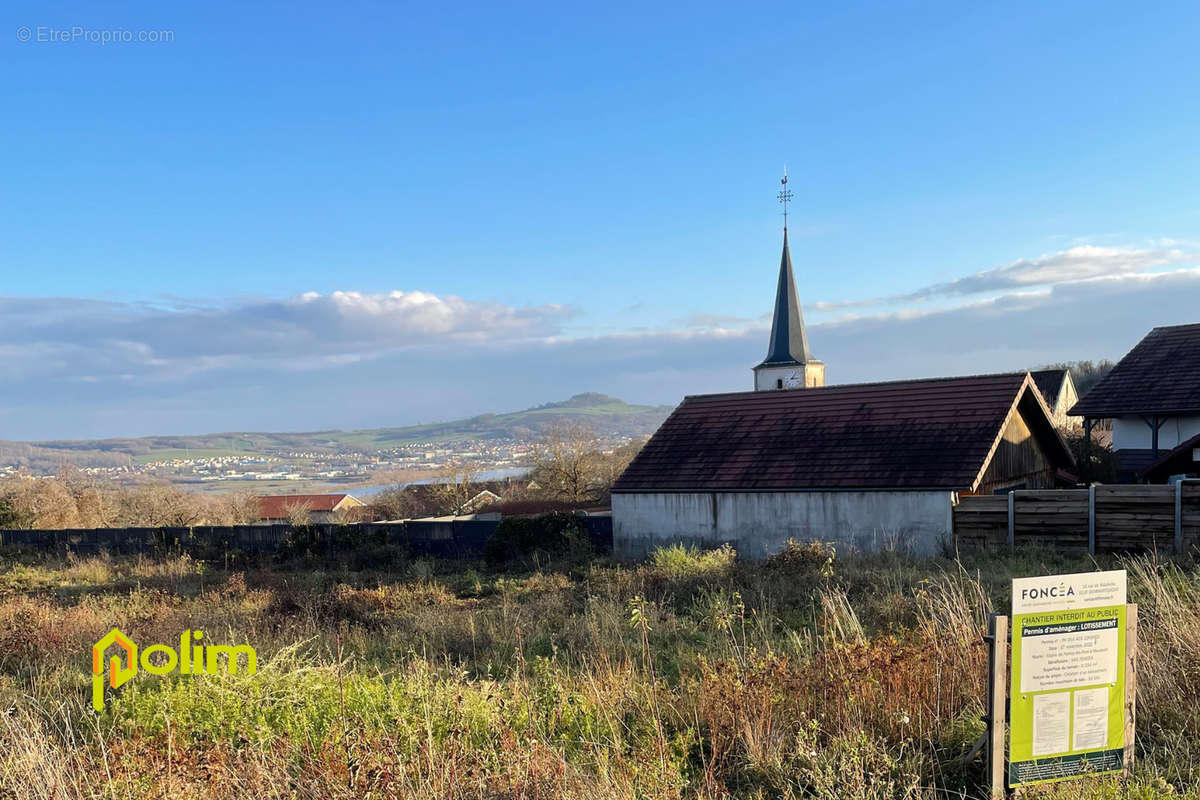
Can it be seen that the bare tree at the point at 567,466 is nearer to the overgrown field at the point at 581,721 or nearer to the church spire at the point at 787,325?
the church spire at the point at 787,325

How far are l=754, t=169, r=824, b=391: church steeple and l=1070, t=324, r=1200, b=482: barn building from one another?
20491 mm

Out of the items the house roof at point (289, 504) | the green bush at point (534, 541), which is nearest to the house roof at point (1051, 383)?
the green bush at point (534, 541)

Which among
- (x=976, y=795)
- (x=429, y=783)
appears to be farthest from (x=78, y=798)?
(x=976, y=795)

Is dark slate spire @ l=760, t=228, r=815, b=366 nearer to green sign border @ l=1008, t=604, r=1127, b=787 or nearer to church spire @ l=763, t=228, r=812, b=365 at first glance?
church spire @ l=763, t=228, r=812, b=365

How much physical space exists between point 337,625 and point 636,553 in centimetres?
1292

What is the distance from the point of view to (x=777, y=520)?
72.9 feet

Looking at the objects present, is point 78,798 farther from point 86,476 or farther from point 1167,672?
point 86,476

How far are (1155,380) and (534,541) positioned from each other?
21.8 m

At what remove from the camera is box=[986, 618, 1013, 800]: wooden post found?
445 centimetres

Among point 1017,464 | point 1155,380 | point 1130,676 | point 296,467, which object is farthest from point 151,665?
point 296,467

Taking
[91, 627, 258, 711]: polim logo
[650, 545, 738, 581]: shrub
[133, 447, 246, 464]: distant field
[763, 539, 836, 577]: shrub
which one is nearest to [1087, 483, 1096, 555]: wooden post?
[763, 539, 836, 577]: shrub

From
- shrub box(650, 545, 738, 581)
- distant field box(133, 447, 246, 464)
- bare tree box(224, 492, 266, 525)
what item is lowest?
distant field box(133, 447, 246, 464)

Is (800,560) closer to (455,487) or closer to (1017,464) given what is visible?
(1017,464)

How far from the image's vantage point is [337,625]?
12000 mm
